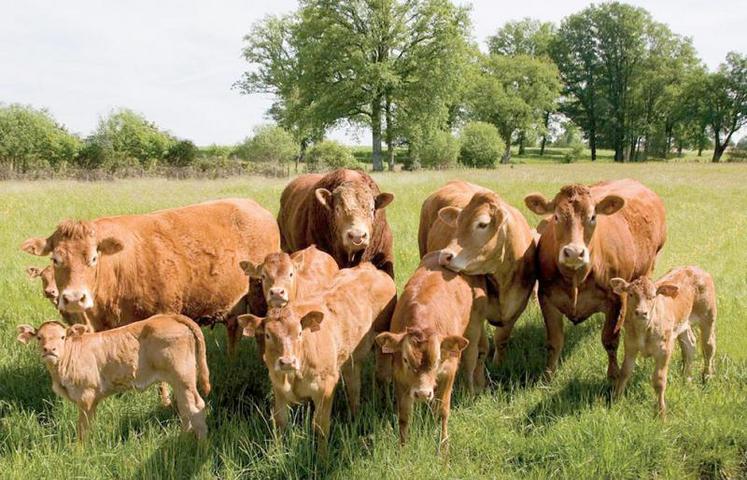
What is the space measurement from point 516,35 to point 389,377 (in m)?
76.5

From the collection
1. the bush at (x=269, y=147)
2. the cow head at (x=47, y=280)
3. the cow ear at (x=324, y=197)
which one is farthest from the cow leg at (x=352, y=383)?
the bush at (x=269, y=147)

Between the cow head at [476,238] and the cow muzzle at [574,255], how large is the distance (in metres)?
0.65

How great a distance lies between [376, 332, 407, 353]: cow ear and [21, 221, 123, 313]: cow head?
7.78 ft

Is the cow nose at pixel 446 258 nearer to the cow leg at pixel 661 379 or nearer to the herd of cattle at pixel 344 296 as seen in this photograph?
the herd of cattle at pixel 344 296

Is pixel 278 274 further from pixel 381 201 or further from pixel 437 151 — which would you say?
pixel 437 151

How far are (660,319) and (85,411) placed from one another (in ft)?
15.6

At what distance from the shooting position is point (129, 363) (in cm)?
449

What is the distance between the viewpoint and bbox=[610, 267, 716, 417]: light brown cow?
196 inches

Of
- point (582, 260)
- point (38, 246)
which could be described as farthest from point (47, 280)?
point (582, 260)

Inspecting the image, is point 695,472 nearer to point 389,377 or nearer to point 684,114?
point 389,377

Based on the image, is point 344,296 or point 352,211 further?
point 352,211

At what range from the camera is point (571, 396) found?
216 inches

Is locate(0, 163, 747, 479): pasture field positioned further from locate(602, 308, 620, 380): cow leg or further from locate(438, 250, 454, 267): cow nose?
locate(438, 250, 454, 267): cow nose

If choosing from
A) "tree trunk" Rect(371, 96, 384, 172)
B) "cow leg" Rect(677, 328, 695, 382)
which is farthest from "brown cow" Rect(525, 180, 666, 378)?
"tree trunk" Rect(371, 96, 384, 172)
